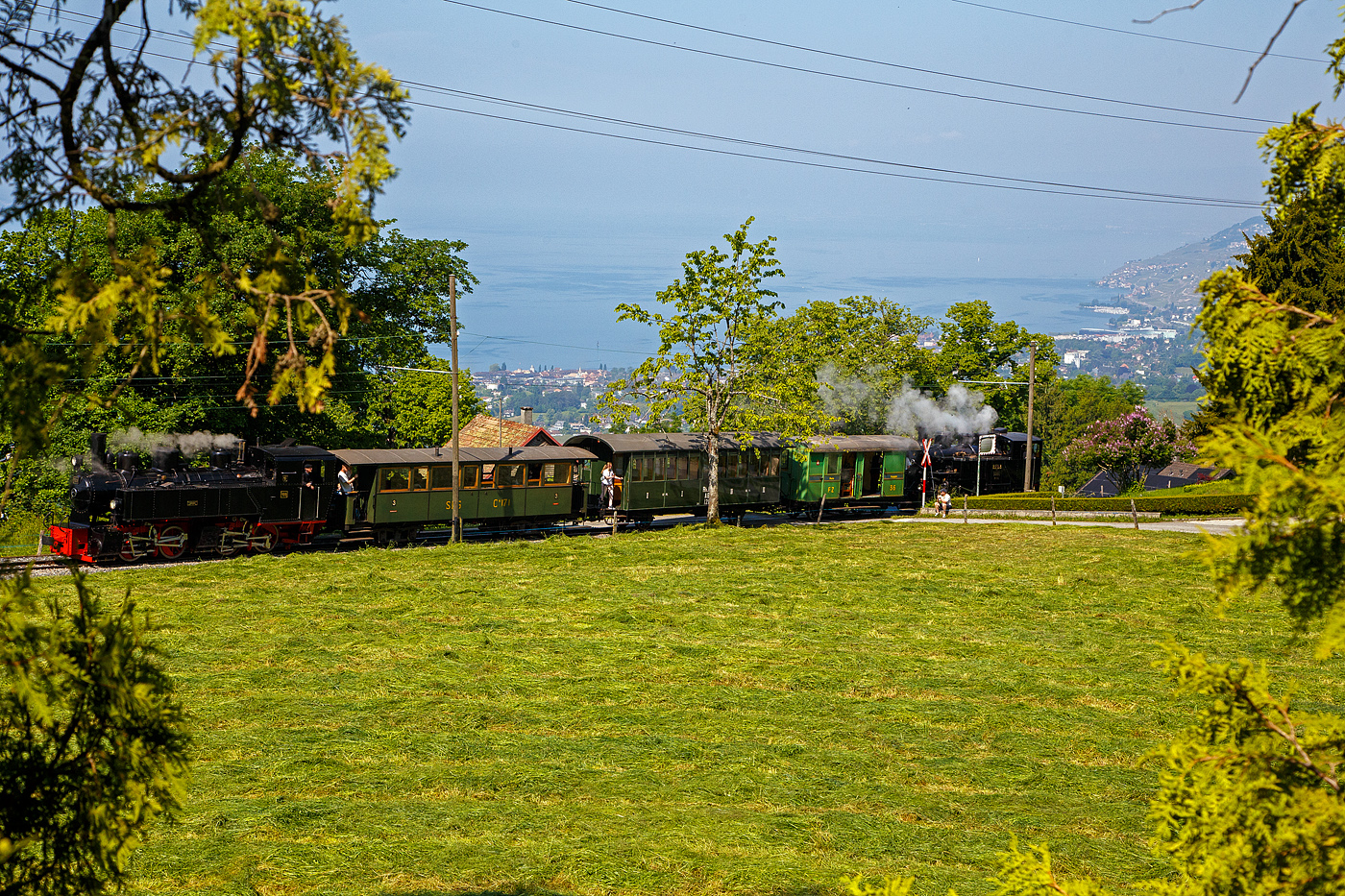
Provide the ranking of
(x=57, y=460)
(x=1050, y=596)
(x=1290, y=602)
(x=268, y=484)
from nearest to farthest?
1. (x=1290, y=602)
2. (x=1050, y=596)
3. (x=268, y=484)
4. (x=57, y=460)

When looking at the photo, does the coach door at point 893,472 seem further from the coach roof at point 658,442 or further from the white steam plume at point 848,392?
the white steam plume at point 848,392

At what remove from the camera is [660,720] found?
11914 millimetres

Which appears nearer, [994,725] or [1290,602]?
[1290,602]

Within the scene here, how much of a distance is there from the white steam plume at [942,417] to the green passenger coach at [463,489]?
878 inches

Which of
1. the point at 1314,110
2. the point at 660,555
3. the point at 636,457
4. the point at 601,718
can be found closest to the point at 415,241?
the point at 636,457

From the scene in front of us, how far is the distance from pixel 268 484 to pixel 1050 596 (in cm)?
2073

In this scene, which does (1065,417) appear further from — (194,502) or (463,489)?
(194,502)

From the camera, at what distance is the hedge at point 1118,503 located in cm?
3981

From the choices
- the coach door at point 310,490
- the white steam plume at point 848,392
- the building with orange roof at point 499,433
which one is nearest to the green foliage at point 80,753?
the coach door at point 310,490

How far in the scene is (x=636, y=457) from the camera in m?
Result: 33.0

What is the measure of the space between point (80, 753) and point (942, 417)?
48.3m

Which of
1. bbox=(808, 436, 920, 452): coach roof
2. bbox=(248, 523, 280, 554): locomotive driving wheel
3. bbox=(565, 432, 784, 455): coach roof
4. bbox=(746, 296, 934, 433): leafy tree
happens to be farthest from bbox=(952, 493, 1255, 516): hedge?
bbox=(248, 523, 280, 554): locomotive driving wheel

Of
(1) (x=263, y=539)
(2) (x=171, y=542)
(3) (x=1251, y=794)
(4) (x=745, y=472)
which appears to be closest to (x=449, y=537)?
(1) (x=263, y=539)

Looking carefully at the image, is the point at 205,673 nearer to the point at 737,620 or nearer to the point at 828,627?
the point at 737,620
